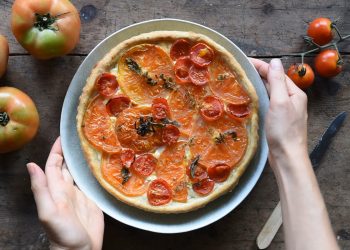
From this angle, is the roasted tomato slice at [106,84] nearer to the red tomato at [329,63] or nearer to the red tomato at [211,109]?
the red tomato at [211,109]

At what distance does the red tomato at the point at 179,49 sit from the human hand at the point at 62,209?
892 millimetres

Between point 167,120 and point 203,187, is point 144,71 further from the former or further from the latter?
point 203,187

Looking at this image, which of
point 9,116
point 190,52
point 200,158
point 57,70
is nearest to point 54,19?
point 57,70

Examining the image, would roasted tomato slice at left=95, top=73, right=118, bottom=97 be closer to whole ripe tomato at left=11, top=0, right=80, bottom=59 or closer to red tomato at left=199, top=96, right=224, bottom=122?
whole ripe tomato at left=11, top=0, right=80, bottom=59

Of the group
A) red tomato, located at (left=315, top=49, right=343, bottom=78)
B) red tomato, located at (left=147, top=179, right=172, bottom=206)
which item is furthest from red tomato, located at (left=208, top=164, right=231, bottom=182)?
red tomato, located at (left=315, top=49, right=343, bottom=78)

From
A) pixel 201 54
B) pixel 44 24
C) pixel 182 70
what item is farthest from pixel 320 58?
pixel 44 24

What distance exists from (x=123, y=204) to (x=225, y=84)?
0.98 m

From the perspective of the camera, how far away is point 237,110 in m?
3.22

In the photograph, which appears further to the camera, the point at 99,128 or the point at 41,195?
the point at 99,128

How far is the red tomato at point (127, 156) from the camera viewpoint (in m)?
3.19

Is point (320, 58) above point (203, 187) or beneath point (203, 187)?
above

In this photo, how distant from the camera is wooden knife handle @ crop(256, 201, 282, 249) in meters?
3.38

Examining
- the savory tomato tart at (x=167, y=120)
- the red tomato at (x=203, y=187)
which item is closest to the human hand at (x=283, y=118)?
the savory tomato tart at (x=167, y=120)

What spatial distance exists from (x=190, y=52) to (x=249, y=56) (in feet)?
1.57
